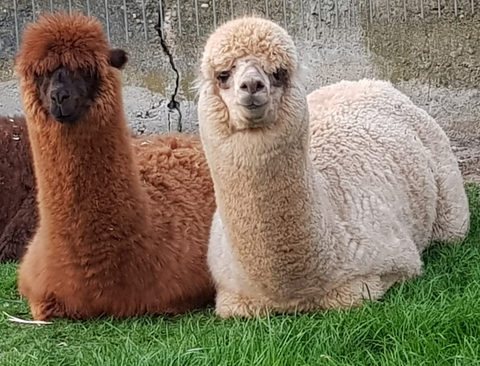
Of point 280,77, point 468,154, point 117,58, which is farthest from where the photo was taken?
point 468,154

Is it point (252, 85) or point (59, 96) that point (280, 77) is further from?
point (59, 96)

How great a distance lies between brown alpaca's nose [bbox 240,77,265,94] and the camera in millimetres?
3799

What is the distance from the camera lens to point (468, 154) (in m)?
7.28

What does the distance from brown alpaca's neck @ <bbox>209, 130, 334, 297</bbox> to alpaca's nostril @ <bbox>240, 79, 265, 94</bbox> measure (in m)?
0.23

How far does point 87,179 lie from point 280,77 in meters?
0.98

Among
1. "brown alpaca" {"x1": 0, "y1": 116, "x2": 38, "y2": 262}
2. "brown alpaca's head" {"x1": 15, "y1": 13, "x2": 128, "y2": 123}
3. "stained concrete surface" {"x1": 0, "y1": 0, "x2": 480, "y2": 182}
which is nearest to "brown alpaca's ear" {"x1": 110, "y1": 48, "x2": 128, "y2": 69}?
"brown alpaca's head" {"x1": 15, "y1": 13, "x2": 128, "y2": 123}

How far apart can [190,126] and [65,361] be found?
148 inches

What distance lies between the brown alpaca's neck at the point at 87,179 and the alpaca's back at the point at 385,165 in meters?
0.93

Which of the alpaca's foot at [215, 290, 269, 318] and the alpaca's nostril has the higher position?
the alpaca's nostril

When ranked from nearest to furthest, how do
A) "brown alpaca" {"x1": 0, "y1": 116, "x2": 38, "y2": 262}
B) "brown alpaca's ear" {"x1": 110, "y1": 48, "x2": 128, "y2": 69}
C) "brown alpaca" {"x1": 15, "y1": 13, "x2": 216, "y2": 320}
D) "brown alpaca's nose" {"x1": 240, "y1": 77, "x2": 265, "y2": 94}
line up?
"brown alpaca's nose" {"x1": 240, "y1": 77, "x2": 265, "y2": 94} → "brown alpaca" {"x1": 15, "y1": 13, "x2": 216, "y2": 320} → "brown alpaca's ear" {"x1": 110, "y1": 48, "x2": 128, "y2": 69} → "brown alpaca" {"x1": 0, "y1": 116, "x2": 38, "y2": 262}

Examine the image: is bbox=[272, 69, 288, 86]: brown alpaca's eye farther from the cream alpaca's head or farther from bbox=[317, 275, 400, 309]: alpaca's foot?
bbox=[317, 275, 400, 309]: alpaca's foot

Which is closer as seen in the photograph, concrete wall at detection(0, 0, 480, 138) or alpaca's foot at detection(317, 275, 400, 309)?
alpaca's foot at detection(317, 275, 400, 309)

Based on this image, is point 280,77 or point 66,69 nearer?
point 280,77

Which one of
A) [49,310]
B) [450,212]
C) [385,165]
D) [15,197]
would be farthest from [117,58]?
[450,212]
